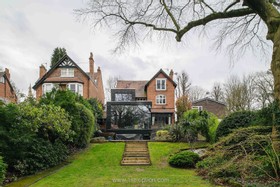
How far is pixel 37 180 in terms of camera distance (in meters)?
9.05

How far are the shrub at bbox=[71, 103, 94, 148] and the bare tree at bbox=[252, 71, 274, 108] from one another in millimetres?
24095

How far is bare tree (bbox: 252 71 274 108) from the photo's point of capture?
108ft

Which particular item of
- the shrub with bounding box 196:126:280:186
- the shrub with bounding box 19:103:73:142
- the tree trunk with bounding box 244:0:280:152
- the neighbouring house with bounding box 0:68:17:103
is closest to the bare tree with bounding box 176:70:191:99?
the neighbouring house with bounding box 0:68:17:103

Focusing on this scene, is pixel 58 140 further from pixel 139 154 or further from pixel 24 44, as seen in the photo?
pixel 24 44

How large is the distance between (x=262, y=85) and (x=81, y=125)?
88.2 ft

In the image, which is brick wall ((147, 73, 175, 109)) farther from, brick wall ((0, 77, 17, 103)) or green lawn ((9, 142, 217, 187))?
brick wall ((0, 77, 17, 103))

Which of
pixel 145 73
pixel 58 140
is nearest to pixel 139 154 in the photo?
pixel 58 140

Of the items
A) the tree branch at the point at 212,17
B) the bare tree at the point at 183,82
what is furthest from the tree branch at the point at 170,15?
the bare tree at the point at 183,82

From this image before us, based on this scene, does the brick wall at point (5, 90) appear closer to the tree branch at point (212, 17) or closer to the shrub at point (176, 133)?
the shrub at point (176, 133)

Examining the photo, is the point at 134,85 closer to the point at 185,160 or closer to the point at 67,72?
the point at 67,72

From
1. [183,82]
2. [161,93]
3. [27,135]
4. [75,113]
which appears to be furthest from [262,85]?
[27,135]

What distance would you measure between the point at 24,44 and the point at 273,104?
49.4 ft

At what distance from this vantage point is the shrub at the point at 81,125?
14698mm

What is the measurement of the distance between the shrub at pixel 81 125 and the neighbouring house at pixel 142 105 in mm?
7537
